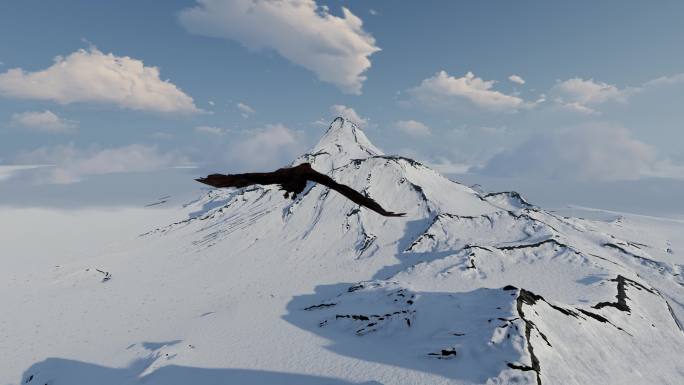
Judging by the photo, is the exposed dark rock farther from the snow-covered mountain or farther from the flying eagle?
the flying eagle

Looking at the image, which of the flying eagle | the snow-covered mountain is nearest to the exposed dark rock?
the snow-covered mountain

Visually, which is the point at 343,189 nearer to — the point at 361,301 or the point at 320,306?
the point at 361,301

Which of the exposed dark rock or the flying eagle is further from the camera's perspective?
the exposed dark rock

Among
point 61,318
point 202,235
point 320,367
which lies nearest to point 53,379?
point 61,318

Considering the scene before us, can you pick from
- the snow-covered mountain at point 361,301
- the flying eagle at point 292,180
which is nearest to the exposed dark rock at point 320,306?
the snow-covered mountain at point 361,301

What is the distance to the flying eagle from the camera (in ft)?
11.4

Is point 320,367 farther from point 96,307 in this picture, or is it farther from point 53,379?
point 96,307

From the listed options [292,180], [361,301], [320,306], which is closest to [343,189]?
[292,180]

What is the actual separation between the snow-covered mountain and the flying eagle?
40329 millimetres

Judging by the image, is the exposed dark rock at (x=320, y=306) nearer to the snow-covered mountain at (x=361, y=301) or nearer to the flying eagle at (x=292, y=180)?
the snow-covered mountain at (x=361, y=301)

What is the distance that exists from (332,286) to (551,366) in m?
53.6

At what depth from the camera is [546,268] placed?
259 feet

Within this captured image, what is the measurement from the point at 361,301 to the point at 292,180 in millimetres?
61127

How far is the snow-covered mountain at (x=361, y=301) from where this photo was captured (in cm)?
4241
